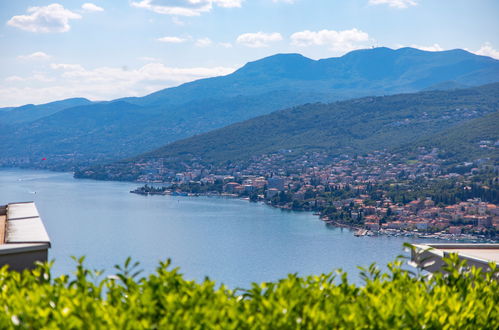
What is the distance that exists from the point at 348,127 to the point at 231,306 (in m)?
95.4

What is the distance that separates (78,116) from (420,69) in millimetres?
100177

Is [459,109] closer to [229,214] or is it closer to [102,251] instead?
[229,214]

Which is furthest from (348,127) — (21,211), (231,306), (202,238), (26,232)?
(231,306)

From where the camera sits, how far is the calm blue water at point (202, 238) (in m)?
34.8

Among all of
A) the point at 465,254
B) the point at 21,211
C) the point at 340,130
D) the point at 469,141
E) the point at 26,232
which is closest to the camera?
the point at 26,232

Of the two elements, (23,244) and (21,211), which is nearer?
(23,244)

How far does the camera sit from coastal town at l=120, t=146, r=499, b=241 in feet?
160

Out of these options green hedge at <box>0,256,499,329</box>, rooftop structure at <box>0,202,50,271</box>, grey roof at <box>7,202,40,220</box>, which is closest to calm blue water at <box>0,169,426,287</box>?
grey roof at <box>7,202,40,220</box>

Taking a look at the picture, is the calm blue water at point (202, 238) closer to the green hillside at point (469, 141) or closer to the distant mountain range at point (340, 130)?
the green hillside at point (469, 141)

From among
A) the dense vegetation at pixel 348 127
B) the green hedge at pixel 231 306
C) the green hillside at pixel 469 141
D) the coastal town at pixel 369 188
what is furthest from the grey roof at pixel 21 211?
the dense vegetation at pixel 348 127

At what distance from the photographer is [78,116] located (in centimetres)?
15362

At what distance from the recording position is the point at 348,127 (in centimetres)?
9731

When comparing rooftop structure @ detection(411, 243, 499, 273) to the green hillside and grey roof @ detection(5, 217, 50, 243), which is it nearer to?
grey roof @ detection(5, 217, 50, 243)

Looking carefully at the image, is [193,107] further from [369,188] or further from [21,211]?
[21,211]
